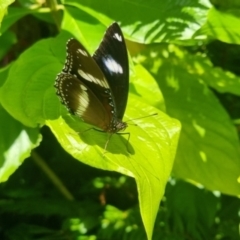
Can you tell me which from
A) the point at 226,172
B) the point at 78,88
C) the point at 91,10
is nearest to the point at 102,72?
the point at 78,88

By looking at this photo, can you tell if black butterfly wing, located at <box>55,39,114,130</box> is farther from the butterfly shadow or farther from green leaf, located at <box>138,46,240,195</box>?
green leaf, located at <box>138,46,240,195</box>

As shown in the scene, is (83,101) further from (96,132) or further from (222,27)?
(222,27)

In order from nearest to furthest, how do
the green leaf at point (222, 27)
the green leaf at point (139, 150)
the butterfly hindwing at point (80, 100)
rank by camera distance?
the green leaf at point (139, 150) → the butterfly hindwing at point (80, 100) → the green leaf at point (222, 27)

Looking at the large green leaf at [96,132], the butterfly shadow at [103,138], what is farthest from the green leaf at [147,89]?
the butterfly shadow at [103,138]

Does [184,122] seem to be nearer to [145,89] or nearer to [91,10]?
[145,89]

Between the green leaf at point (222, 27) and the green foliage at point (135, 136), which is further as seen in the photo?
the green leaf at point (222, 27)

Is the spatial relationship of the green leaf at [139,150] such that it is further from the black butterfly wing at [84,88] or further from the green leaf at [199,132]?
the green leaf at [199,132]

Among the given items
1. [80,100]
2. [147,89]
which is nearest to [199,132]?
[147,89]

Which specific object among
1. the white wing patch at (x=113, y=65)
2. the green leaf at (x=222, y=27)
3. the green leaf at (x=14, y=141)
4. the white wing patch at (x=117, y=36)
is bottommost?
the green leaf at (x=14, y=141)
